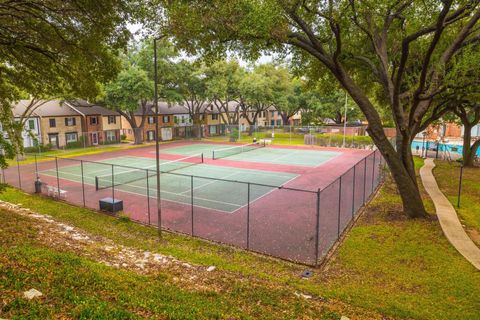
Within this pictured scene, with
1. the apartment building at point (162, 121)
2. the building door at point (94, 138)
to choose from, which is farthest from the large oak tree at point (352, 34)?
the apartment building at point (162, 121)

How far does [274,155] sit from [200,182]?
1634cm

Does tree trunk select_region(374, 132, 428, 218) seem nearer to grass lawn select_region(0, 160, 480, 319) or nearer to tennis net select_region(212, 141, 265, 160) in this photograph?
grass lawn select_region(0, 160, 480, 319)

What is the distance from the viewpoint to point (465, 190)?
72.9ft

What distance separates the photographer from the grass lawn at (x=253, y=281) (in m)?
6.85

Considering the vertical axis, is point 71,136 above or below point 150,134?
above

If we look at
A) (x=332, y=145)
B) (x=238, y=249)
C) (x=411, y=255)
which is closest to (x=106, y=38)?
(x=238, y=249)

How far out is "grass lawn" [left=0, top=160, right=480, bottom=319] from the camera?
685 cm

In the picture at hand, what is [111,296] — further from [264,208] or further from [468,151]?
[468,151]

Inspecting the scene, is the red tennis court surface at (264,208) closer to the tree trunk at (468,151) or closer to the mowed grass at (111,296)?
the mowed grass at (111,296)

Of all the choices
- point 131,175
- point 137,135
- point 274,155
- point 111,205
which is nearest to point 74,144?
point 137,135

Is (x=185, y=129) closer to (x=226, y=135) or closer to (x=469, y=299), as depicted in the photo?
(x=226, y=135)

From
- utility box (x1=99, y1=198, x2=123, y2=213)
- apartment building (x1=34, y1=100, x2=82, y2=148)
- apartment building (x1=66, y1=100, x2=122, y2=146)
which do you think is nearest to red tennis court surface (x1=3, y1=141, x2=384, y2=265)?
utility box (x1=99, y1=198, x2=123, y2=213)

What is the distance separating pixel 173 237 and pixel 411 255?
9.51 metres

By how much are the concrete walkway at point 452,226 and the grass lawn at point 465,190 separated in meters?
0.32
